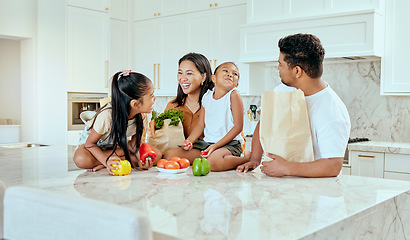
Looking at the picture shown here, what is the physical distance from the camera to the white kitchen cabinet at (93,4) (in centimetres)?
495

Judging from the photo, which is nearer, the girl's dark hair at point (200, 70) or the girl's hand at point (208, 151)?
the girl's hand at point (208, 151)

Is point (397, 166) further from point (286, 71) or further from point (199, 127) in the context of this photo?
point (286, 71)

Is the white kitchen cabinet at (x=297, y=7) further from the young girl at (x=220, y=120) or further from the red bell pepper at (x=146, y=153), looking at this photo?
the red bell pepper at (x=146, y=153)

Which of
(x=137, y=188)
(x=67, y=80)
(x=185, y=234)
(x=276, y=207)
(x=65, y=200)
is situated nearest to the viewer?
(x=65, y=200)

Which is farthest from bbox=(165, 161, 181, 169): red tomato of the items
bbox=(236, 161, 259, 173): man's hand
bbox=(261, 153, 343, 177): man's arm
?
bbox=(261, 153, 343, 177): man's arm

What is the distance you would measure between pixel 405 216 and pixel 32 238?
4.23 feet

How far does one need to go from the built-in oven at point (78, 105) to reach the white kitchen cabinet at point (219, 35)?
1.26 metres

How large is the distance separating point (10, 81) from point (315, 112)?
4.27 meters

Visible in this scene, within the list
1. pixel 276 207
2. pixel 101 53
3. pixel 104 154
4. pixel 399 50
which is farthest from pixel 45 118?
pixel 276 207

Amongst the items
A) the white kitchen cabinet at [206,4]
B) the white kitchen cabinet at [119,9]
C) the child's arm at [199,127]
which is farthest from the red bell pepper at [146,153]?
the white kitchen cabinet at [119,9]

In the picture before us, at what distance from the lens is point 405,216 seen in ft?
5.42

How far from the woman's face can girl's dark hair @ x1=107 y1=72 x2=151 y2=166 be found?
465 millimetres

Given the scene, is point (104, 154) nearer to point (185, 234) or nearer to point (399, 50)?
point (185, 234)

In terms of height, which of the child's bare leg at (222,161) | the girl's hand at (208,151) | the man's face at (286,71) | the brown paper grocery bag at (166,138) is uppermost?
the man's face at (286,71)
